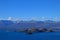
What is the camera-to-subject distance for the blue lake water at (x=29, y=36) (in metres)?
3.71

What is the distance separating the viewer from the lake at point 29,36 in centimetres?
371

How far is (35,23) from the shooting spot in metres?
3.79

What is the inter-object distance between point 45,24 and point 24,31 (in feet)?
1.42

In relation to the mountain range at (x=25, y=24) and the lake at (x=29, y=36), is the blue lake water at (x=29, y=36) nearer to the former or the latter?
the lake at (x=29, y=36)

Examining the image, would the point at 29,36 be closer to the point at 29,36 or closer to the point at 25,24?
the point at 29,36

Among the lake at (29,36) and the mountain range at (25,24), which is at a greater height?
the mountain range at (25,24)

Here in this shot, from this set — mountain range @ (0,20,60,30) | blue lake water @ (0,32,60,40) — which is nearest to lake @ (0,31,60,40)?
blue lake water @ (0,32,60,40)

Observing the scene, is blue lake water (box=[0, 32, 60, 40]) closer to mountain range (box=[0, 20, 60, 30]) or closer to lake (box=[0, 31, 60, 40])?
lake (box=[0, 31, 60, 40])

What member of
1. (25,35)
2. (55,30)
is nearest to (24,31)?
(25,35)

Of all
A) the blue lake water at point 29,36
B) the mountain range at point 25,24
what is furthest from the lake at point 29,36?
the mountain range at point 25,24

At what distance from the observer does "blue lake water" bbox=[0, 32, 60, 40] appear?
3705 millimetres

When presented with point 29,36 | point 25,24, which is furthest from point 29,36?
point 25,24

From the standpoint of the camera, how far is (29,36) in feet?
12.3

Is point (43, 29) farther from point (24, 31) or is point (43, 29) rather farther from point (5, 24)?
point (5, 24)
